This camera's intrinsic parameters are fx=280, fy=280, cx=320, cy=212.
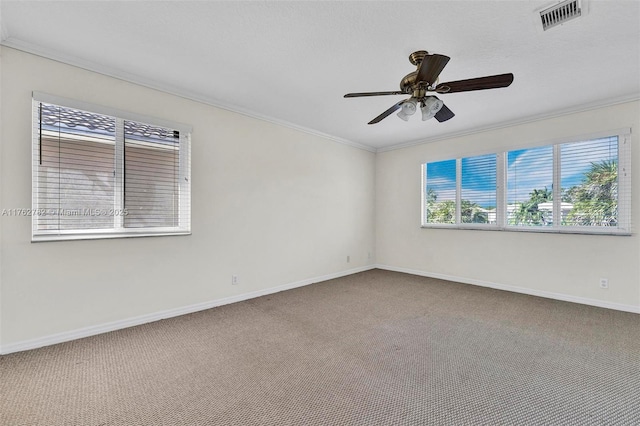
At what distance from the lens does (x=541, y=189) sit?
3.91 meters

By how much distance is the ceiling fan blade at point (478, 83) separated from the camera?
2.01 meters

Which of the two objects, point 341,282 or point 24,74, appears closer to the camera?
point 24,74

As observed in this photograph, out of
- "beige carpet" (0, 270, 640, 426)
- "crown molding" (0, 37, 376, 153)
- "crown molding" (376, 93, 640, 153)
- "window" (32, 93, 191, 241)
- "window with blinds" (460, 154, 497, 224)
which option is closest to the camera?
"beige carpet" (0, 270, 640, 426)

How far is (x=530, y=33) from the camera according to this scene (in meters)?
2.12

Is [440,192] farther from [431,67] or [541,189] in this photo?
[431,67]

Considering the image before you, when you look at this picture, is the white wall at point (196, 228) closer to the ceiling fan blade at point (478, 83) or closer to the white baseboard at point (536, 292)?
the white baseboard at point (536, 292)

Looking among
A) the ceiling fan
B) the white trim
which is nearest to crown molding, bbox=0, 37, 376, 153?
the white trim

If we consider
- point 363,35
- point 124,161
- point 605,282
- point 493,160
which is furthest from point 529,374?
point 124,161

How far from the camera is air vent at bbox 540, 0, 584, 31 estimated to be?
181cm

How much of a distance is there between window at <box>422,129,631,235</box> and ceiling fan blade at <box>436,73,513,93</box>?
2.51 metres

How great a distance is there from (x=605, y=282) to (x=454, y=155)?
8.36 feet

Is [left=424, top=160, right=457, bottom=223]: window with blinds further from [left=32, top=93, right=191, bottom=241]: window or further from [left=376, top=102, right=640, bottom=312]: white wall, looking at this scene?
[left=32, top=93, right=191, bottom=241]: window

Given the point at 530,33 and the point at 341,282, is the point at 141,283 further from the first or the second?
the point at 530,33

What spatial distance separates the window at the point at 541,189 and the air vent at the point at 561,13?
234cm
